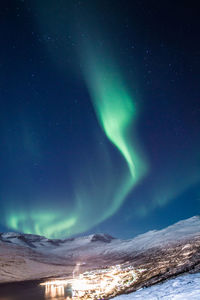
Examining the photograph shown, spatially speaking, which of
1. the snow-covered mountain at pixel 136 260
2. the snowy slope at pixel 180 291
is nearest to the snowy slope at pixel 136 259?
the snow-covered mountain at pixel 136 260

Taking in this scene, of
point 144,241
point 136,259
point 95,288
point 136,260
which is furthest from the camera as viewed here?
point 144,241

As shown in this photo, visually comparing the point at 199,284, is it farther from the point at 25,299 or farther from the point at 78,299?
the point at 25,299

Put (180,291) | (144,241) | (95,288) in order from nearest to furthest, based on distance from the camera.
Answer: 1. (180,291)
2. (95,288)
3. (144,241)

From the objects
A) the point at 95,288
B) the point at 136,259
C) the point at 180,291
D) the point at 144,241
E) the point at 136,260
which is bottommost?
the point at 95,288

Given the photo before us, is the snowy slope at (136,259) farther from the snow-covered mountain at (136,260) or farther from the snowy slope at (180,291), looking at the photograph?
the snowy slope at (180,291)

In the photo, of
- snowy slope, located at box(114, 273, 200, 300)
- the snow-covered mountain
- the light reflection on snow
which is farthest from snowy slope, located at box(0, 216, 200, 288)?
snowy slope, located at box(114, 273, 200, 300)

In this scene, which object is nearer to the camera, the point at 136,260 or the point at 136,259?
the point at 136,260

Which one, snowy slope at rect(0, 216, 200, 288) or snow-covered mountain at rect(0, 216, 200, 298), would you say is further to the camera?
snowy slope at rect(0, 216, 200, 288)

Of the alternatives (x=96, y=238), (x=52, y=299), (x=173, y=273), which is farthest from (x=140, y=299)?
(x=96, y=238)

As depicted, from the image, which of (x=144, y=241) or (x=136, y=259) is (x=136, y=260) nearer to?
(x=136, y=259)

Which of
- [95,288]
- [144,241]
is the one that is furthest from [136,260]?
[144,241]

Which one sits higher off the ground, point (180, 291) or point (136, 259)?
point (136, 259)

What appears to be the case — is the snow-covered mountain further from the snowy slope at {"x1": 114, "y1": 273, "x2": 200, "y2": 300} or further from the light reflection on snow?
the snowy slope at {"x1": 114, "y1": 273, "x2": 200, "y2": 300}

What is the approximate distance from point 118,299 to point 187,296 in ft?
15.5
